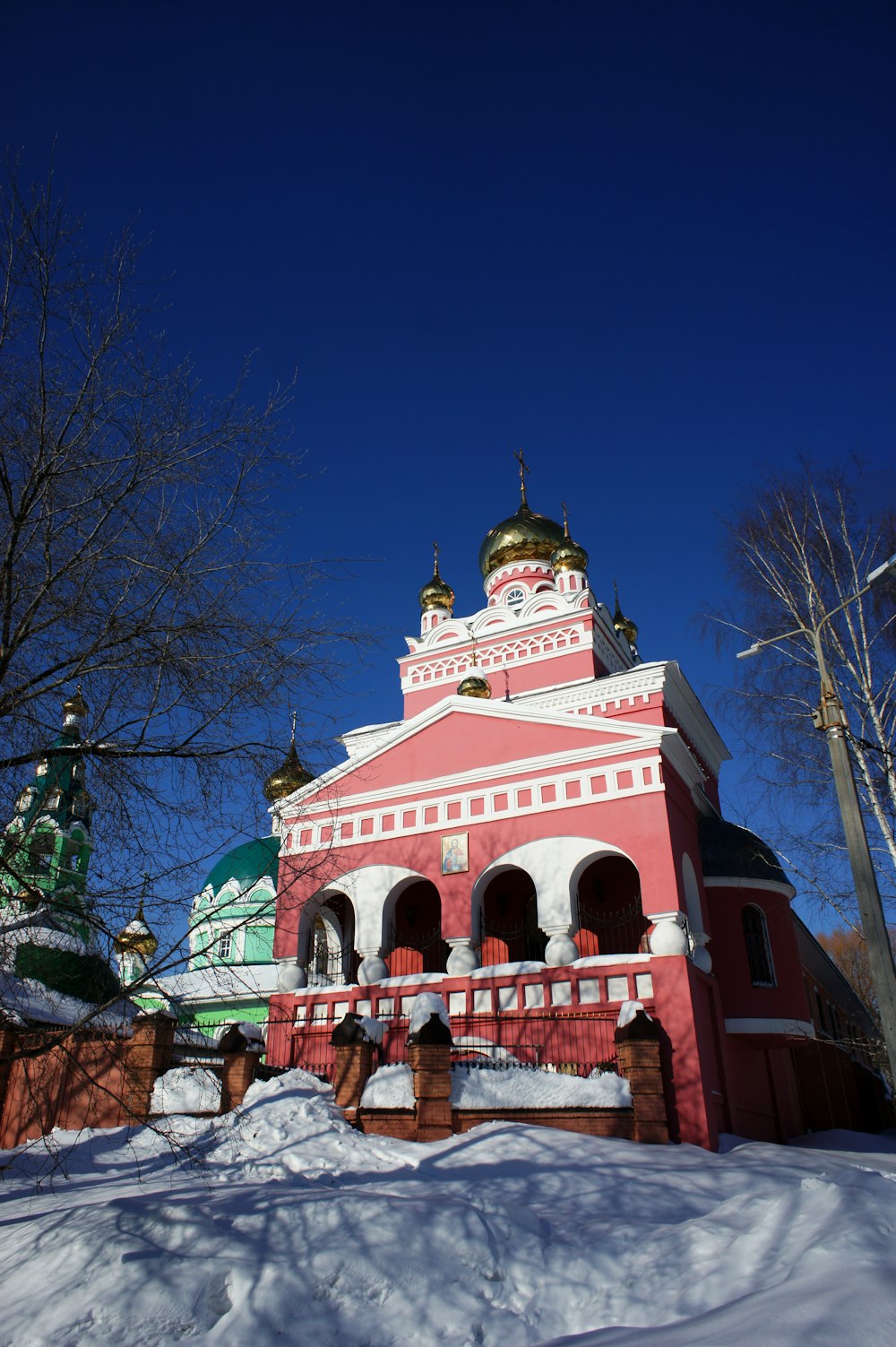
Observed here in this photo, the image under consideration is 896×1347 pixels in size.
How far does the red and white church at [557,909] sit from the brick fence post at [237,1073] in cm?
203

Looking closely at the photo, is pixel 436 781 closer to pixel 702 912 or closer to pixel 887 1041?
pixel 702 912

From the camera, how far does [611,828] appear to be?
13727mm

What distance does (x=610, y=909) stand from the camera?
16.6m

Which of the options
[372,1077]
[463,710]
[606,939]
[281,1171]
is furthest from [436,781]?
[281,1171]

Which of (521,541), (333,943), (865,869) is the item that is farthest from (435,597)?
(865,869)

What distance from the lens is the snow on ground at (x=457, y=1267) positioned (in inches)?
167

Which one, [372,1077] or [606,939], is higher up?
[606,939]

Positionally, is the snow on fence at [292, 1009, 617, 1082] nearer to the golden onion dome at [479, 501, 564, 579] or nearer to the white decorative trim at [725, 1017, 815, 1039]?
the white decorative trim at [725, 1017, 815, 1039]

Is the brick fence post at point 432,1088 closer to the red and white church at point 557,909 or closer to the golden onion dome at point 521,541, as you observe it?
the red and white church at point 557,909

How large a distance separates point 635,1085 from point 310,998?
19.2 ft

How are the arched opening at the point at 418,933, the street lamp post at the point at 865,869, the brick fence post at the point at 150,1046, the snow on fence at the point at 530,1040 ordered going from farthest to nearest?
the arched opening at the point at 418,933 < the snow on fence at the point at 530,1040 < the brick fence post at the point at 150,1046 < the street lamp post at the point at 865,869

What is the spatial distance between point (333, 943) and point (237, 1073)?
22.4ft

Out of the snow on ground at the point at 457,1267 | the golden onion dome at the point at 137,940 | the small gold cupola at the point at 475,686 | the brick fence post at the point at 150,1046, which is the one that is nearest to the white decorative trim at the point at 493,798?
the brick fence post at the point at 150,1046

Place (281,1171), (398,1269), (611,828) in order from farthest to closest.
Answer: (611,828)
(281,1171)
(398,1269)
